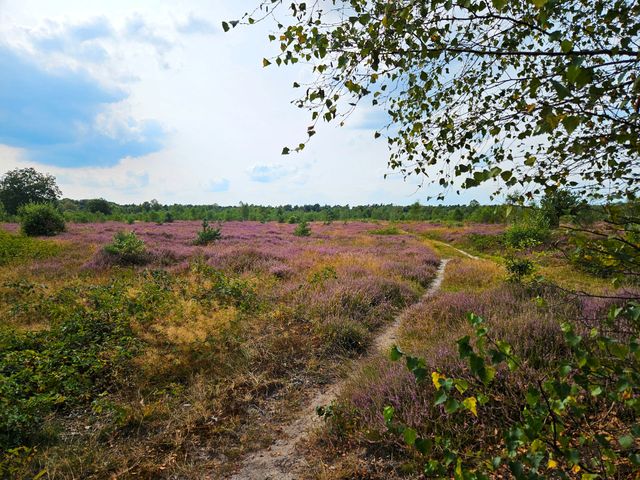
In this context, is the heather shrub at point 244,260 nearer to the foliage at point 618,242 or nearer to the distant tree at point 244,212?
the foliage at point 618,242

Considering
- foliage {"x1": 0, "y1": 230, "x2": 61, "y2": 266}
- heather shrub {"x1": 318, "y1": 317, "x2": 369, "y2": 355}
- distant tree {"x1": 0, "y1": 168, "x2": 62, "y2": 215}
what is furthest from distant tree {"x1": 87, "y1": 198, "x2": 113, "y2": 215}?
heather shrub {"x1": 318, "y1": 317, "x2": 369, "y2": 355}

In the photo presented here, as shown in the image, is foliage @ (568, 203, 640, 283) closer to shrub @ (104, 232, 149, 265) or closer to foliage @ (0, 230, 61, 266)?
shrub @ (104, 232, 149, 265)

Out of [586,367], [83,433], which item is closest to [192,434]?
[83,433]

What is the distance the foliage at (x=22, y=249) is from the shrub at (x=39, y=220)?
424 centimetres

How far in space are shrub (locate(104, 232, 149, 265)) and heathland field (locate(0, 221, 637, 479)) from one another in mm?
3054

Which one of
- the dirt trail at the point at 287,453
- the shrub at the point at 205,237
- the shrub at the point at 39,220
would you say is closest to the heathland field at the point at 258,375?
the dirt trail at the point at 287,453

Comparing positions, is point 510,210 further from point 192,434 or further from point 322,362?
point 322,362

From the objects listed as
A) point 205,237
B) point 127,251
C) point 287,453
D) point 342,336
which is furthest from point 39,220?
point 287,453

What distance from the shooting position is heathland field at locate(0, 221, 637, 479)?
399 centimetres

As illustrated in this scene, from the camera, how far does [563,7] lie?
3143 mm

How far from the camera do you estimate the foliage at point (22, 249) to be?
1485cm

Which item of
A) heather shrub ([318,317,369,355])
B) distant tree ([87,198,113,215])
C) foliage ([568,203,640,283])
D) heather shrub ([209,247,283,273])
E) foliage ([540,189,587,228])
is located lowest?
heather shrub ([318,317,369,355])

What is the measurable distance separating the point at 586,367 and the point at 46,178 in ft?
269

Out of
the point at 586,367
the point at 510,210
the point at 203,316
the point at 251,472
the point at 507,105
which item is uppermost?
the point at 507,105
